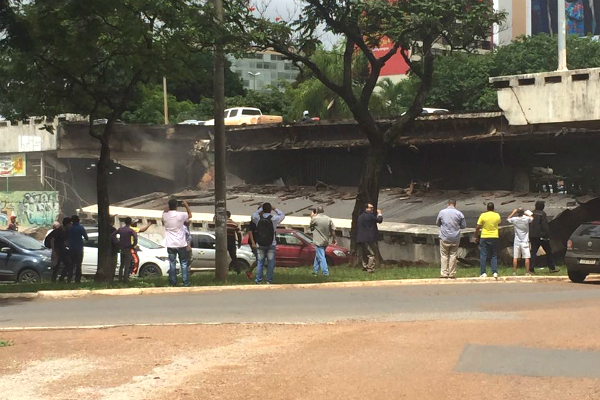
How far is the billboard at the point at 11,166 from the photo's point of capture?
4920 centimetres

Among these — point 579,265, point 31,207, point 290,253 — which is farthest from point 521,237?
point 31,207

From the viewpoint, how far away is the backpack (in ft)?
56.0

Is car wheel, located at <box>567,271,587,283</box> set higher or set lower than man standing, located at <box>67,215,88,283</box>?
lower

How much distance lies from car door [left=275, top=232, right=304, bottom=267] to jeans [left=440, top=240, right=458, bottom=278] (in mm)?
8513

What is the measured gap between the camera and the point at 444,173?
37.1 m

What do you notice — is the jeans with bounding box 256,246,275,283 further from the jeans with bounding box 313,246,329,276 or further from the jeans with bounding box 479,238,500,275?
the jeans with bounding box 479,238,500,275

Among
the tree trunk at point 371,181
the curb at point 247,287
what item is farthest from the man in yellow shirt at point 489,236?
the tree trunk at point 371,181

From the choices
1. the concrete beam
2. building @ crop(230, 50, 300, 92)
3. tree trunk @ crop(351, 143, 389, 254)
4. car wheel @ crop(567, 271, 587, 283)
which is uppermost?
building @ crop(230, 50, 300, 92)

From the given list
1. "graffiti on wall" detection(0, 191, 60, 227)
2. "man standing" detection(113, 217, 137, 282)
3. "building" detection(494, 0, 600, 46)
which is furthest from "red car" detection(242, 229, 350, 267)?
"building" detection(494, 0, 600, 46)

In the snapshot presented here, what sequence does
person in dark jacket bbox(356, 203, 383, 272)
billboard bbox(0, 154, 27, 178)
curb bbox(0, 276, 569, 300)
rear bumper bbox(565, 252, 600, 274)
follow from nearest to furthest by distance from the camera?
curb bbox(0, 276, 569, 300) < rear bumper bbox(565, 252, 600, 274) < person in dark jacket bbox(356, 203, 383, 272) < billboard bbox(0, 154, 27, 178)

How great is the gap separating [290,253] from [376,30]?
24.2 feet

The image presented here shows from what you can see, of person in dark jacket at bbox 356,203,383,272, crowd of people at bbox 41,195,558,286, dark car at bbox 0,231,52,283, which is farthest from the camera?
dark car at bbox 0,231,52,283

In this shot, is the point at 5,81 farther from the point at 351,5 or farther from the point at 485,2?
the point at 485,2

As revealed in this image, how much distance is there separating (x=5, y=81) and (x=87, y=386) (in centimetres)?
1334
